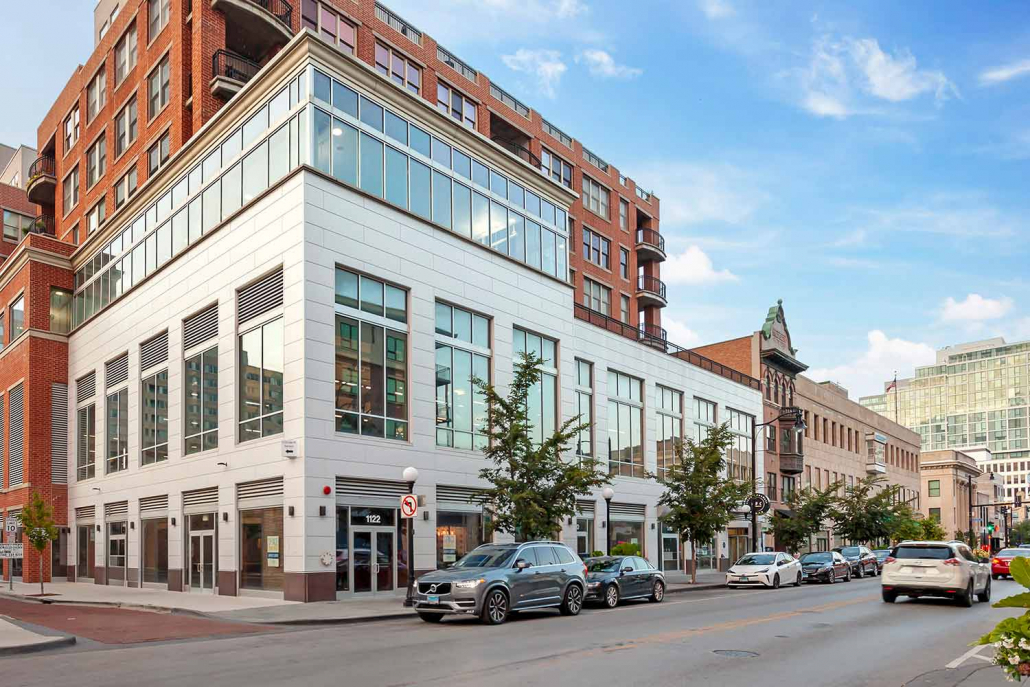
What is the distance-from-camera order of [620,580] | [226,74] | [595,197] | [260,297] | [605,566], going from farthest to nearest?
[595,197]
[226,74]
[260,297]
[605,566]
[620,580]

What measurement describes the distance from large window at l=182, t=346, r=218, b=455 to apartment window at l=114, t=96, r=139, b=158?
49.7 ft

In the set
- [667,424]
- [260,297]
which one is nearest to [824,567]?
[667,424]

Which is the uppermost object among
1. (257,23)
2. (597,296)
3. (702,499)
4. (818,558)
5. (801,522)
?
(257,23)

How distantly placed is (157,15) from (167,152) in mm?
6501

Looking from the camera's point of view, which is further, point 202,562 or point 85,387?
point 85,387

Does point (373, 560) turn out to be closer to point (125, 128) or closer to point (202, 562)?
point (202, 562)

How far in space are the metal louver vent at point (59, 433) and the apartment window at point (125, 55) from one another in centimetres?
1539

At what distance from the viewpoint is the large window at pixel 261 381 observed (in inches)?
1086

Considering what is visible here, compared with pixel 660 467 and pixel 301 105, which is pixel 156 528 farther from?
pixel 660 467

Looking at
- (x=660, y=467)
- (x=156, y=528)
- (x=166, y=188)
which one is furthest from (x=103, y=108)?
(x=660, y=467)

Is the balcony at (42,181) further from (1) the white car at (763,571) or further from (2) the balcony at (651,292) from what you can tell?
(1) the white car at (763,571)

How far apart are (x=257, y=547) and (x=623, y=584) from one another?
10850 mm

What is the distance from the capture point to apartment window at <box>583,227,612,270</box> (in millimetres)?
52228

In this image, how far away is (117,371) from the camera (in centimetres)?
3994
